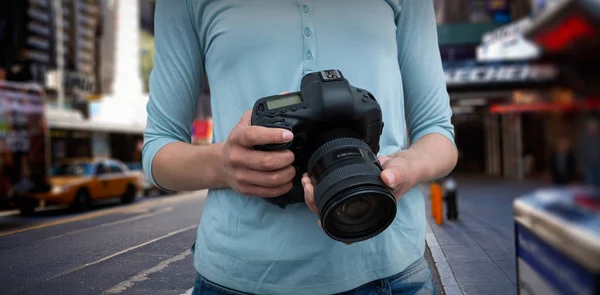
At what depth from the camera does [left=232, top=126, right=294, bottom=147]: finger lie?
81 cm

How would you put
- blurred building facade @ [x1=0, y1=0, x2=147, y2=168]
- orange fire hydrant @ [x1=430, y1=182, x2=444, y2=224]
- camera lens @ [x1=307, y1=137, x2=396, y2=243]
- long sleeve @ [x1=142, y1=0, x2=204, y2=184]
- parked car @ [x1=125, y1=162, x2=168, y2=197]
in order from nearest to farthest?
camera lens @ [x1=307, y1=137, x2=396, y2=243], long sleeve @ [x1=142, y1=0, x2=204, y2=184], parked car @ [x1=125, y1=162, x2=168, y2=197], orange fire hydrant @ [x1=430, y1=182, x2=444, y2=224], blurred building facade @ [x1=0, y1=0, x2=147, y2=168]

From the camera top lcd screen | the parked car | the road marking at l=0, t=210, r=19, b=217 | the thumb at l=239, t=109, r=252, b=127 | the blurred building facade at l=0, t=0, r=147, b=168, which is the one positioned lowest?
the road marking at l=0, t=210, r=19, b=217

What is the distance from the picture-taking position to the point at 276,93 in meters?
1.04

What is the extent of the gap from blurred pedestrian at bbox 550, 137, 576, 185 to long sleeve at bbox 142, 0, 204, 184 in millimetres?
739

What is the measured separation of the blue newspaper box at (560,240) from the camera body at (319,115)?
0.25 metres

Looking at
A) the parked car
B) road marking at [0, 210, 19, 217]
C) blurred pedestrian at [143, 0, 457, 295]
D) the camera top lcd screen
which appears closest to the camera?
the camera top lcd screen

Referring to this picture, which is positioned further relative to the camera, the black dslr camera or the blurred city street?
the black dslr camera

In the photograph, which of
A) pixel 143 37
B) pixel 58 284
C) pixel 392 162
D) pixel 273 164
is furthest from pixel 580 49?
pixel 143 37

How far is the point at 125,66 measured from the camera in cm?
318

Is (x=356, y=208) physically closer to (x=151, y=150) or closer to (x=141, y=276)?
(x=151, y=150)

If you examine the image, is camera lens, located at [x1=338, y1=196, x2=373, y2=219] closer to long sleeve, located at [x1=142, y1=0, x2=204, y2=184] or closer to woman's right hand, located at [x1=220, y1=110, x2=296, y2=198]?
woman's right hand, located at [x1=220, y1=110, x2=296, y2=198]

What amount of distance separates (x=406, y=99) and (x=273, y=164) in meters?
0.49

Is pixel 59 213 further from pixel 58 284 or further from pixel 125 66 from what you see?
pixel 125 66

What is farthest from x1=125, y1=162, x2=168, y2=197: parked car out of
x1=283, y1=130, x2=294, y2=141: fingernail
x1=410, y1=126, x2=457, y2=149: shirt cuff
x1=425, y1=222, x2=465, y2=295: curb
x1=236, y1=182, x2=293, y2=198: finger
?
x1=425, y1=222, x2=465, y2=295: curb
